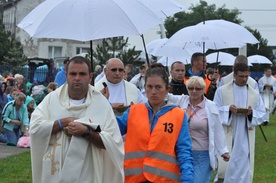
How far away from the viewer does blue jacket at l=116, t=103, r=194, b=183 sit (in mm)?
6172

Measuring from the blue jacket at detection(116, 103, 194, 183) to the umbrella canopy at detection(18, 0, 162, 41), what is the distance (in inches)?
64.6

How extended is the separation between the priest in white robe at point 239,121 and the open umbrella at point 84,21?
124 inches

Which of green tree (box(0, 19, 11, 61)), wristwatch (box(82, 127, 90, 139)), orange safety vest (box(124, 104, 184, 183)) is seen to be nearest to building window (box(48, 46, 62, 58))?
green tree (box(0, 19, 11, 61))

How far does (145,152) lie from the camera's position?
6.38 meters

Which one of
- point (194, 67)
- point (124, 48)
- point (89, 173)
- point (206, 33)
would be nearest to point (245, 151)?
point (194, 67)

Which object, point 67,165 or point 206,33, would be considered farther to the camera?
point 206,33

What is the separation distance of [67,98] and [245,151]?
5.64 meters

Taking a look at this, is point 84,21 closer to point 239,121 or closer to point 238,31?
point 239,121

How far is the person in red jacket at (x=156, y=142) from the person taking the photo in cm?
632

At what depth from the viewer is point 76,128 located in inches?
234

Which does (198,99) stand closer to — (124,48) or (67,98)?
(67,98)

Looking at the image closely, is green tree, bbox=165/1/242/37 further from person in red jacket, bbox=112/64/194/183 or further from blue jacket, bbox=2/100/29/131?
person in red jacket, bbox=112/64/194/183

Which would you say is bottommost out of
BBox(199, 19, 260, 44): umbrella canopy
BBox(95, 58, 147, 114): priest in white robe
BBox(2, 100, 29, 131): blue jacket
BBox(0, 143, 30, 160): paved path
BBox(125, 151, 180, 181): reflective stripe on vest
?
BBox(0, 143, 30, 160): paved path

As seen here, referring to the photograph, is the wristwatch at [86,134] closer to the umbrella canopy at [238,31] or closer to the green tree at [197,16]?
the umbrella canopy at [238,31]
